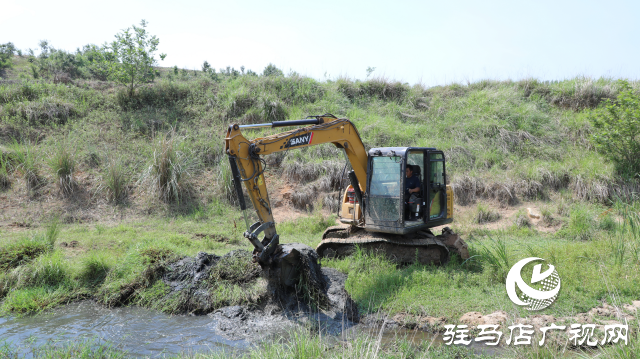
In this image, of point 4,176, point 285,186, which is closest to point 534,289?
point 285,186

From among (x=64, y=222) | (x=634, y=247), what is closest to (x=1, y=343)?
(x=64, y=222)

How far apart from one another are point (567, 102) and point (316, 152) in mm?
10492

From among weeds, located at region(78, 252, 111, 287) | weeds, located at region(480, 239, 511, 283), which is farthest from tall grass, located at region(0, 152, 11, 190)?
weeds, located at region(480, 239, 511, 283)

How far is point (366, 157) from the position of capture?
8.12 m

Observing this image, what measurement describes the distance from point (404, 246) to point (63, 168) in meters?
9.96

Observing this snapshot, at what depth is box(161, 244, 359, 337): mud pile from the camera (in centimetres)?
559

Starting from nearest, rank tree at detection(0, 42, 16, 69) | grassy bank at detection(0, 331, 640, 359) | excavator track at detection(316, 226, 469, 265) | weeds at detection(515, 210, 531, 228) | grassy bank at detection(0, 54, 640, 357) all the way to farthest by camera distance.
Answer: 1. grassy bank at detection(0, 331, 640, 359)
2. grassy bank at detection(0, 54, 640, 357)
3. excavator track at detection(316, 226, 469, 265)
4. weeds at detection(515, 210, 531, 228)
5. tree at detection(0, 42, 16, 69)

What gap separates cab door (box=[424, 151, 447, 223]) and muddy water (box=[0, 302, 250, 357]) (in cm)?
440

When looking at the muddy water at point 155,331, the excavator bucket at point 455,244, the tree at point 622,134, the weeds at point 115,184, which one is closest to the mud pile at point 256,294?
the muddy water at point 155,331

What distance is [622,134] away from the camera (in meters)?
12.3

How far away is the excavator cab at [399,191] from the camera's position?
754cm

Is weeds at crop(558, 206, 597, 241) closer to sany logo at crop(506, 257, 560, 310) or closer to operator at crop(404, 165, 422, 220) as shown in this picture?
sany logo at crop(506, 257, 560, 310)

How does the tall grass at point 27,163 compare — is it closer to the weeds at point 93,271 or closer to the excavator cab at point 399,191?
the weeds at point 93,271

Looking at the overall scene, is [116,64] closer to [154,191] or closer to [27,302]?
[154,191]
